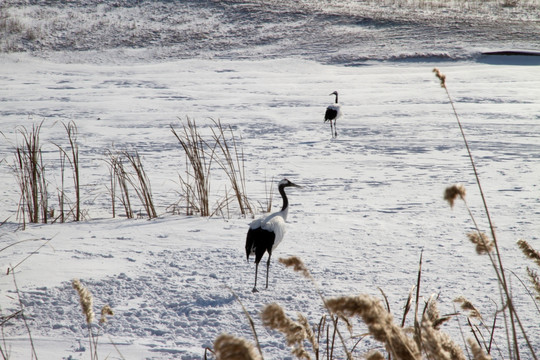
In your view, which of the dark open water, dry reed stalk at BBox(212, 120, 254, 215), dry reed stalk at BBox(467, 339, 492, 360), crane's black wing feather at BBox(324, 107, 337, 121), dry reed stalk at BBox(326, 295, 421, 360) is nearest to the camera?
dry reed stalk at BBox(326, 295, 421, 360)

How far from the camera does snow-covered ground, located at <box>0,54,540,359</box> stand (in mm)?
3228

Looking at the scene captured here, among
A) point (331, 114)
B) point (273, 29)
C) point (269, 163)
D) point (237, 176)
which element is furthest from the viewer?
point (273, 29)

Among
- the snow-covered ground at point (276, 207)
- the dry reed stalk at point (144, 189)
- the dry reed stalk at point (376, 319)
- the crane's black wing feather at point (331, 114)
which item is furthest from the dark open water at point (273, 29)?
the dry reed stalk at point (376, 319)

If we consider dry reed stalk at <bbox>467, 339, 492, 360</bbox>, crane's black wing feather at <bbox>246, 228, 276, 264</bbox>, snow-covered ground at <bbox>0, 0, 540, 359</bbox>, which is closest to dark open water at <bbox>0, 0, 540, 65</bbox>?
snow-covered ground at <bbox>0, 0, 540, 359</bbox>

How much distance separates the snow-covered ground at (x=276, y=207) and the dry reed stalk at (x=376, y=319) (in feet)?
6.65

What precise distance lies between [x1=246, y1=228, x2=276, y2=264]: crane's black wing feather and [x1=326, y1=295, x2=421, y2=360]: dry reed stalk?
278cm

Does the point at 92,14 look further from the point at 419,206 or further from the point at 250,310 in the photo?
the point at 250,310

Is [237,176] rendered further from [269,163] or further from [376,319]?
[376,319]

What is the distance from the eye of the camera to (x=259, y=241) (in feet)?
12.1

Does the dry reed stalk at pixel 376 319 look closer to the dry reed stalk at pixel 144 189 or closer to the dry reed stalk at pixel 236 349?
the dry reed stalk at pixel 236 349

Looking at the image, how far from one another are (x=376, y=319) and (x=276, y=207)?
16.0 feet

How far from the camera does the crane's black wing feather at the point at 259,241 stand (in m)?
3.69

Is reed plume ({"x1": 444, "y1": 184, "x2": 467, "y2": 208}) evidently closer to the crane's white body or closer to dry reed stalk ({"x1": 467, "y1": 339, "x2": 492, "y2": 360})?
dry reed stalk ({"x1": 467, "y1": 339, "x2": 492, "y2": 360})

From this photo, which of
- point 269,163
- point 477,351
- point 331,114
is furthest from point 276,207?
point 477,351
